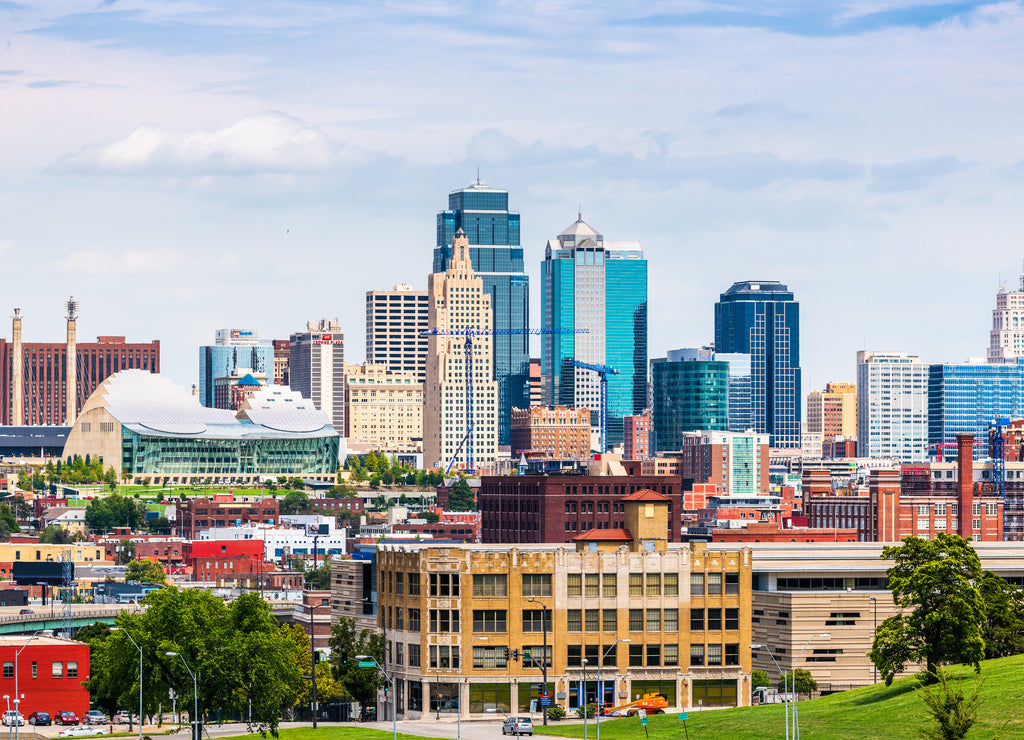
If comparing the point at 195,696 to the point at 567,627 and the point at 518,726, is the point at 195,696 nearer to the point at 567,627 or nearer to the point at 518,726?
the point at 518,726

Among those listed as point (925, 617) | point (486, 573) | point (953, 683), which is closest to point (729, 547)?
point (486, 573)

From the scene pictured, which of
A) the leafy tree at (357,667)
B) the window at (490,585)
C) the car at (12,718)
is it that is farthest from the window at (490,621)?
the car at (12,718)

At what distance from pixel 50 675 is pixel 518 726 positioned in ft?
182

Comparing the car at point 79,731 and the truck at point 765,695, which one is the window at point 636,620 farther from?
the car at point 79,731

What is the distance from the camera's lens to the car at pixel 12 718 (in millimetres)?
153800

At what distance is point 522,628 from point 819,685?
29056mm

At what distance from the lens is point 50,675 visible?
562 ft

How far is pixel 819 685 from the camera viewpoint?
168 metres

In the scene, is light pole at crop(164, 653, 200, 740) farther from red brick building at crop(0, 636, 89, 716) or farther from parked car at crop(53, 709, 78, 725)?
red brick building at crop(0, 636, 89, 716)

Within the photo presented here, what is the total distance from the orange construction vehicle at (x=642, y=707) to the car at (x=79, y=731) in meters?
34.7

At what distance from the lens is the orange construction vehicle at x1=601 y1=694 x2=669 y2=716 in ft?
472

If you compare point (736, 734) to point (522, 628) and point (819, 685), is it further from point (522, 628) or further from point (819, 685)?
point (819, 685)

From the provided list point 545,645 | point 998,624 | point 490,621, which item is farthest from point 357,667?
point 998,624

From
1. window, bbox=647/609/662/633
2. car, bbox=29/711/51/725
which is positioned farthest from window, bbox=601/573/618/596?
car, bbox=29/711/51/725
